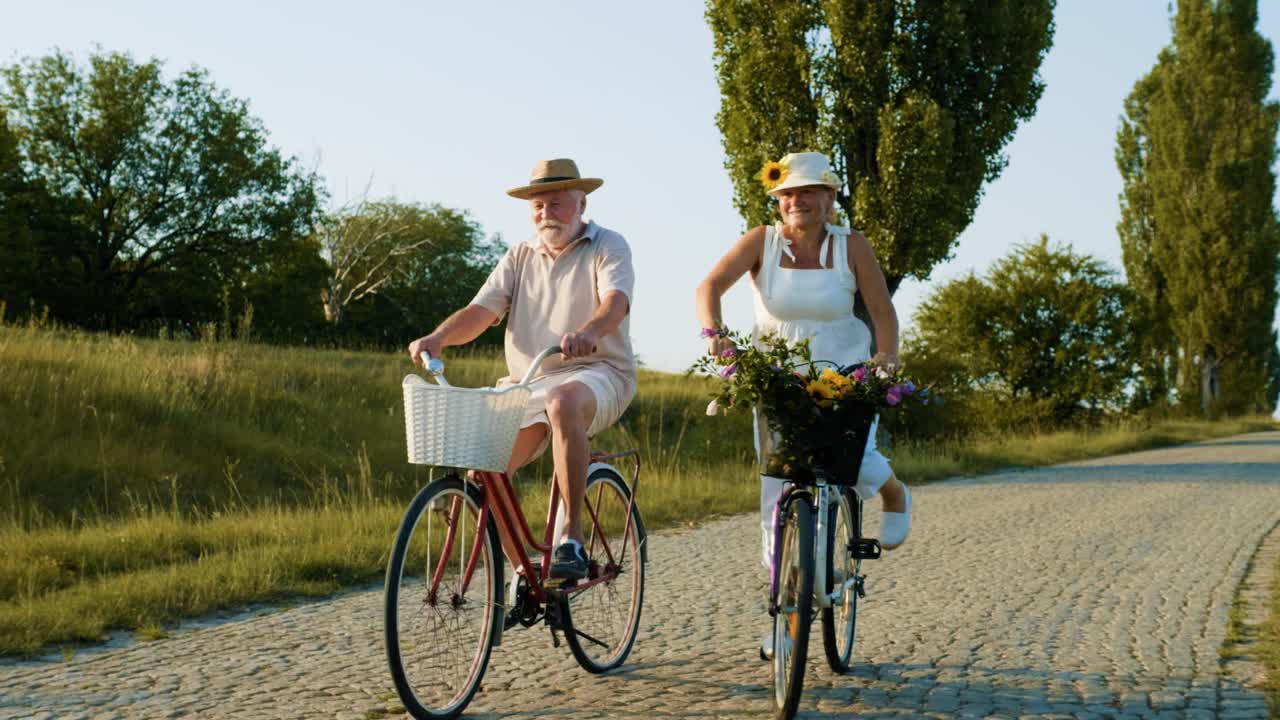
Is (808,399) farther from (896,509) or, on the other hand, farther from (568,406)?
(896,509)

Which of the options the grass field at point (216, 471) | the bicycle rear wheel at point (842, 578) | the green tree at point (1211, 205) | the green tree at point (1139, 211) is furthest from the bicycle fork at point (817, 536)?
the green tree at point (1139, 211)

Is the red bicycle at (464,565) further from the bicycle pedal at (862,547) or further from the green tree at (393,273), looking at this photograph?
the green tree at (393,273)

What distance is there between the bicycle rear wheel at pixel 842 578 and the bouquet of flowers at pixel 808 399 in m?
0.31

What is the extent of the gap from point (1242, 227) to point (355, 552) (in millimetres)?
40818

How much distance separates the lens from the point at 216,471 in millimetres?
13539

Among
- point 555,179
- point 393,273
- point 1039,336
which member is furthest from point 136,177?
point 555,179

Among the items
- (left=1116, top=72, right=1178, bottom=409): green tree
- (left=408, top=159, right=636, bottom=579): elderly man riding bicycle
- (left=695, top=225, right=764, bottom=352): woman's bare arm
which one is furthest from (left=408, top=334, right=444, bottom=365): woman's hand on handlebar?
(left=1116, top=72, right=1178, bottom=409): green tree

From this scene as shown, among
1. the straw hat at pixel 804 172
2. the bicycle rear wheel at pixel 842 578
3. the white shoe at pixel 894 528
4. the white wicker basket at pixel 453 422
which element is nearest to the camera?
the white wicker basket at pixel 453 422

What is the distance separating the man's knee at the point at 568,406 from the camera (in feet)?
14.3

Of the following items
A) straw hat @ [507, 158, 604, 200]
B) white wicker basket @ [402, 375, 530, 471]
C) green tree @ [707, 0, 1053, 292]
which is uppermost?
green tree @ [707, 0, 1053, 292]

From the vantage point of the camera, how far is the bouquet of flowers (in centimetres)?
428

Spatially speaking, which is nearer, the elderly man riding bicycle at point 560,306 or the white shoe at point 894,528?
the elderly man riding bicycle at point 560,306

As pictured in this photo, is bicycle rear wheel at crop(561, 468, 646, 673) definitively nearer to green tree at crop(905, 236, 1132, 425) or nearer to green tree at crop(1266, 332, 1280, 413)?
green tree at crop(905, 236, 1132, 425)

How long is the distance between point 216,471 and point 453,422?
10589mm
